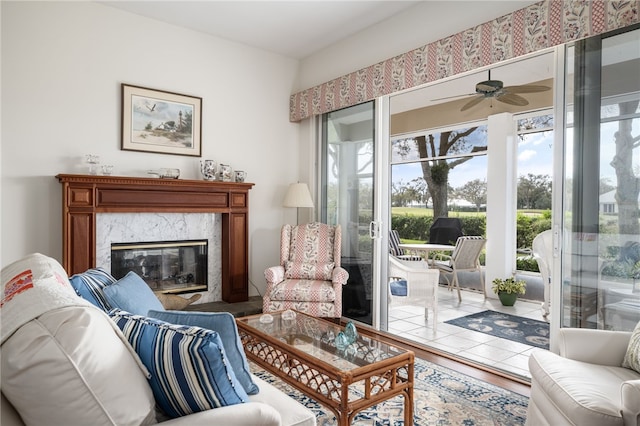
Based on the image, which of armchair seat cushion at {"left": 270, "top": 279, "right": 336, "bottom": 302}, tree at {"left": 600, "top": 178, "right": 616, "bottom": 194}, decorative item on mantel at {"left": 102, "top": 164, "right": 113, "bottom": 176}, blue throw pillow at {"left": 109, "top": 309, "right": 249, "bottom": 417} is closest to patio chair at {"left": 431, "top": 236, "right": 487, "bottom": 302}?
armchair seat cushion at {"left": 270, "top": 279, "right": 336, "bottom": 302}

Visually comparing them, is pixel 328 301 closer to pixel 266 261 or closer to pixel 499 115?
pixel 266 261

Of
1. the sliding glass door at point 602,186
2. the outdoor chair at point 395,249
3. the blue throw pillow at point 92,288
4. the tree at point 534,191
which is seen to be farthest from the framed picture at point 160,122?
the tree at point 534,191

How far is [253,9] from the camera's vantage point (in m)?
3.71

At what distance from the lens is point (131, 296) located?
69.5 inches

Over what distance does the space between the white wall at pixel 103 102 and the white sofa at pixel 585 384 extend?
129 inches

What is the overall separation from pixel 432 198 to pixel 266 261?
3.49m

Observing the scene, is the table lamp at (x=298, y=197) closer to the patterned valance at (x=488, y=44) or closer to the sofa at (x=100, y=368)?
the patterned valance at (x=488, y=44)

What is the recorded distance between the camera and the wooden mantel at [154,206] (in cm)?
337

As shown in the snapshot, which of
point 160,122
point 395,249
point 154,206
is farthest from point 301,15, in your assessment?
point 395,249

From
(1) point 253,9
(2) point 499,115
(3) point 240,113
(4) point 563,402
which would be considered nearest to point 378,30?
(1) point 253,9

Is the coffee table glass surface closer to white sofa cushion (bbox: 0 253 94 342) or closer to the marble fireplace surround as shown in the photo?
white sofa cushion (bbox: 0 253 94 342)

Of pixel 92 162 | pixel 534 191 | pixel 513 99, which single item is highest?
pixel 513 99

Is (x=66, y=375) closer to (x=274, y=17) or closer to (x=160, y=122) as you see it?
(x=160, y=122)

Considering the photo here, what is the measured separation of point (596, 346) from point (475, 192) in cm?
461
